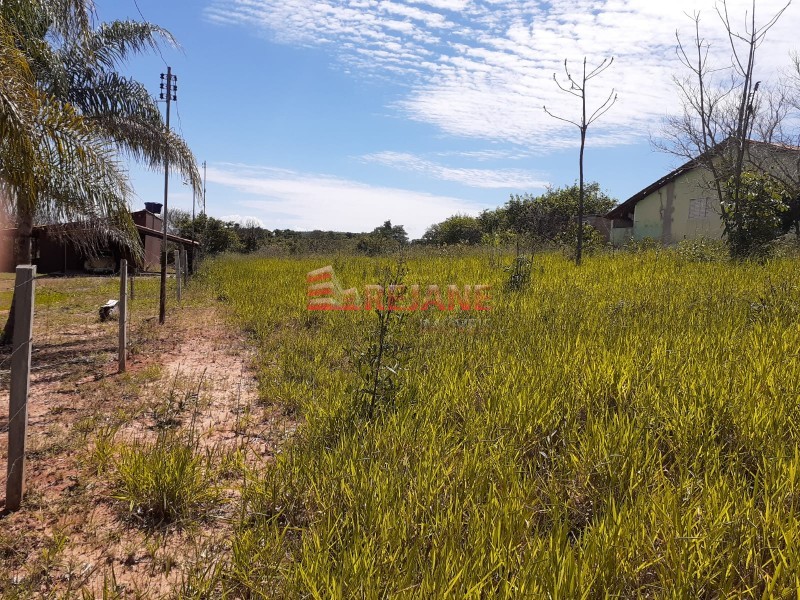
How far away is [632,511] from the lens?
2.15m

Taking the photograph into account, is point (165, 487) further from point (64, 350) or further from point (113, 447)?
point (64, 350)

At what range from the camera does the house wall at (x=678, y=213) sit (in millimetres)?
A: 19516

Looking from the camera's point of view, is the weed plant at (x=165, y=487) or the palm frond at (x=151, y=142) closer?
the weed plant at (x=165, y=487)

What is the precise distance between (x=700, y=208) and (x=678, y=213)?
39.1 inches

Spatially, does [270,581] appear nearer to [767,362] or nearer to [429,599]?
[429,599]

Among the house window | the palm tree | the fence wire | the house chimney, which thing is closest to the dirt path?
the fence wire

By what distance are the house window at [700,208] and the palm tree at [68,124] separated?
19.7 meters

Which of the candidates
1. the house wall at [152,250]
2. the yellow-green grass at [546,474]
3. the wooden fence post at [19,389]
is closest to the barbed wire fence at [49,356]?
the wooden fence post at [19,389]

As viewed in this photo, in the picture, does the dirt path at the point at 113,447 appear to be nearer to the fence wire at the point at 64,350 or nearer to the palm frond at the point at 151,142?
the fence wire at the point at 64,350

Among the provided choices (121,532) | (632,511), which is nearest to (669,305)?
(632,511)

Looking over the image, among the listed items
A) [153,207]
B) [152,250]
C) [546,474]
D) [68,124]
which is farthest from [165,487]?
[153,207]

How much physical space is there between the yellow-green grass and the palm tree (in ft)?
11.1

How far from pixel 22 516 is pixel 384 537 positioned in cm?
207

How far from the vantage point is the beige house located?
57.8 feet
